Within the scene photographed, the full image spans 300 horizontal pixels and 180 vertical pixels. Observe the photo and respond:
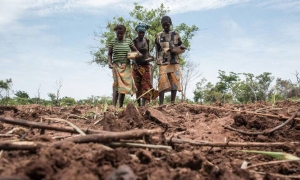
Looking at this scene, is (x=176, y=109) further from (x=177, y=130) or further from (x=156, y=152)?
(x=156, y=152)

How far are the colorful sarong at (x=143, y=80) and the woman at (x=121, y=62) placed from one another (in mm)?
440

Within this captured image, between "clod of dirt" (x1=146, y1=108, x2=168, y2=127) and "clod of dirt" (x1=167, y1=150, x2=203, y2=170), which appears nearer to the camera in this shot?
"clod of dirt" (x1=167, y1=150, x2=203, y2=170)

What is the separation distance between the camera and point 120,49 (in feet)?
23.9

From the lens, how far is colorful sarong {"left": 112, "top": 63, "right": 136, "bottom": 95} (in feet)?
24.1

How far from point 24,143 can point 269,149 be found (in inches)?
72.8

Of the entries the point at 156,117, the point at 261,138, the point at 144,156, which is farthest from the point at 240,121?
the point at 144,156

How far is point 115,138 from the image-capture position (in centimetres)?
177

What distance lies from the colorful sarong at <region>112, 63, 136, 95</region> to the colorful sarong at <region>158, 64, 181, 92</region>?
0.63m

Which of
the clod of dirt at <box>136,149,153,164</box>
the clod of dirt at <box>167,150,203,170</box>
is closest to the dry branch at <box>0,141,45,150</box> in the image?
the clod of dirt at <box>136,149,153,164</box>

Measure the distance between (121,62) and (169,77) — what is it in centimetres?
100

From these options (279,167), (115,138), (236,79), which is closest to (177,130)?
(279,167)

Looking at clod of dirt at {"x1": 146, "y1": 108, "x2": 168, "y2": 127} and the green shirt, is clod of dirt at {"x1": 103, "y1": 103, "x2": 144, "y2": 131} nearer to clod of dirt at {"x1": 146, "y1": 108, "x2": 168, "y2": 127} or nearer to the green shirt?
clod of dirt at {"x1": 146, "y1": 108, "x2": 168, "y2": 127}

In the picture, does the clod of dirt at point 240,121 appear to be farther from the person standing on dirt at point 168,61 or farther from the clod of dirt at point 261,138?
the person standing on dirt at point 168,61

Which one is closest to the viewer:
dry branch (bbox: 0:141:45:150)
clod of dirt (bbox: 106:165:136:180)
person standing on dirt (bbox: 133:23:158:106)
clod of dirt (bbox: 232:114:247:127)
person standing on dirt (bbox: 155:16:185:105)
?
clod of dirt (bbox: 106:165:136:180)
